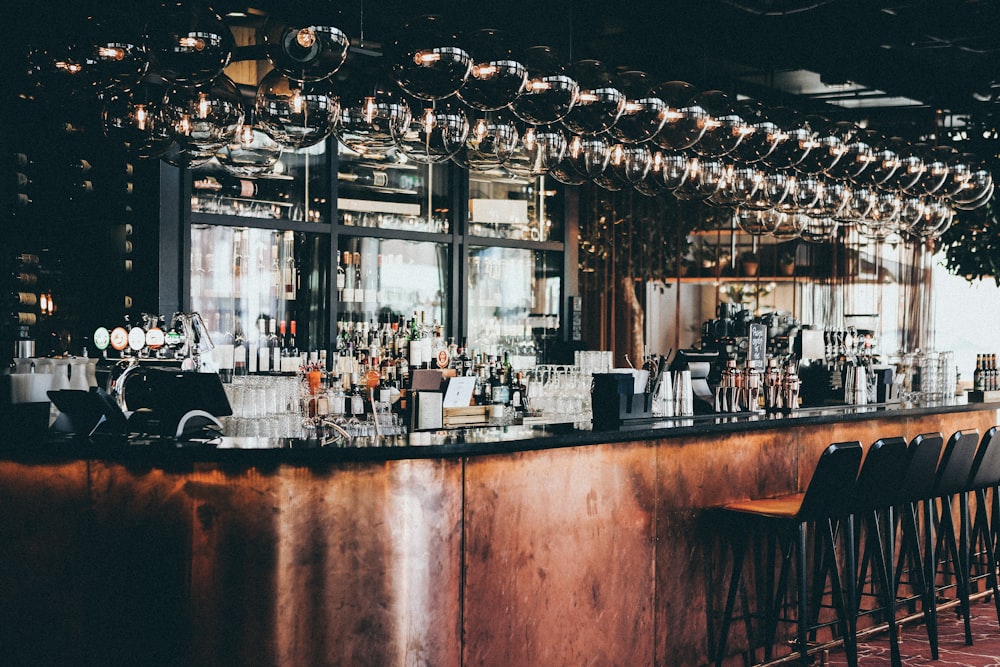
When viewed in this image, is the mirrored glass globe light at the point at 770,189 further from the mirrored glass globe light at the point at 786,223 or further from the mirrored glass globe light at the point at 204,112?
the mirrored glass globe light at the point at 204,112

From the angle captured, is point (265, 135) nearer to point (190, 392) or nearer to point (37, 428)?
point (190, 392)

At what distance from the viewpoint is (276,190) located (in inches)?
262

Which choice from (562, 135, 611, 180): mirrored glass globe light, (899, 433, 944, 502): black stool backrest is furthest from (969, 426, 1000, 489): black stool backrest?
(562, 135, 611, 180): mirrored glass globe light

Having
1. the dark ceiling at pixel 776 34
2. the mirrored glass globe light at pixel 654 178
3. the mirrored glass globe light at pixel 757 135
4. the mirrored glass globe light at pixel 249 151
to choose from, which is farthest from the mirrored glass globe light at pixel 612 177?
the mirrored glass globe light at pixel 249 151

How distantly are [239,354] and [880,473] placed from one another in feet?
11.5

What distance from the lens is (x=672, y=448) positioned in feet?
14.9

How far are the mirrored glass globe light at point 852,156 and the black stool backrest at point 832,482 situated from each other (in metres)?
1.79

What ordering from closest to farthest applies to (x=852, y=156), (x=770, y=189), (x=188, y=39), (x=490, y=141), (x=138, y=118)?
(x=188, y=39) < (x=138, y=118) < (x=490, y=141) < (x=852, y=156) < (x=770, y=189)

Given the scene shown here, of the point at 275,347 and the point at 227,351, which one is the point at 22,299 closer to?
the point at 227,351

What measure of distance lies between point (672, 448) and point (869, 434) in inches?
65.0

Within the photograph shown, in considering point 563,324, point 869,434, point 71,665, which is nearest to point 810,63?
point 869,434

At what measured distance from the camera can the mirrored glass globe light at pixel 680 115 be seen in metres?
4.59

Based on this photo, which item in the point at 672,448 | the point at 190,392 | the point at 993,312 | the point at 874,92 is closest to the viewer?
the point at 190,392

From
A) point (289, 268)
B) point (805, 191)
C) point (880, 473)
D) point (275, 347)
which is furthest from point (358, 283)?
point (880, 473)
